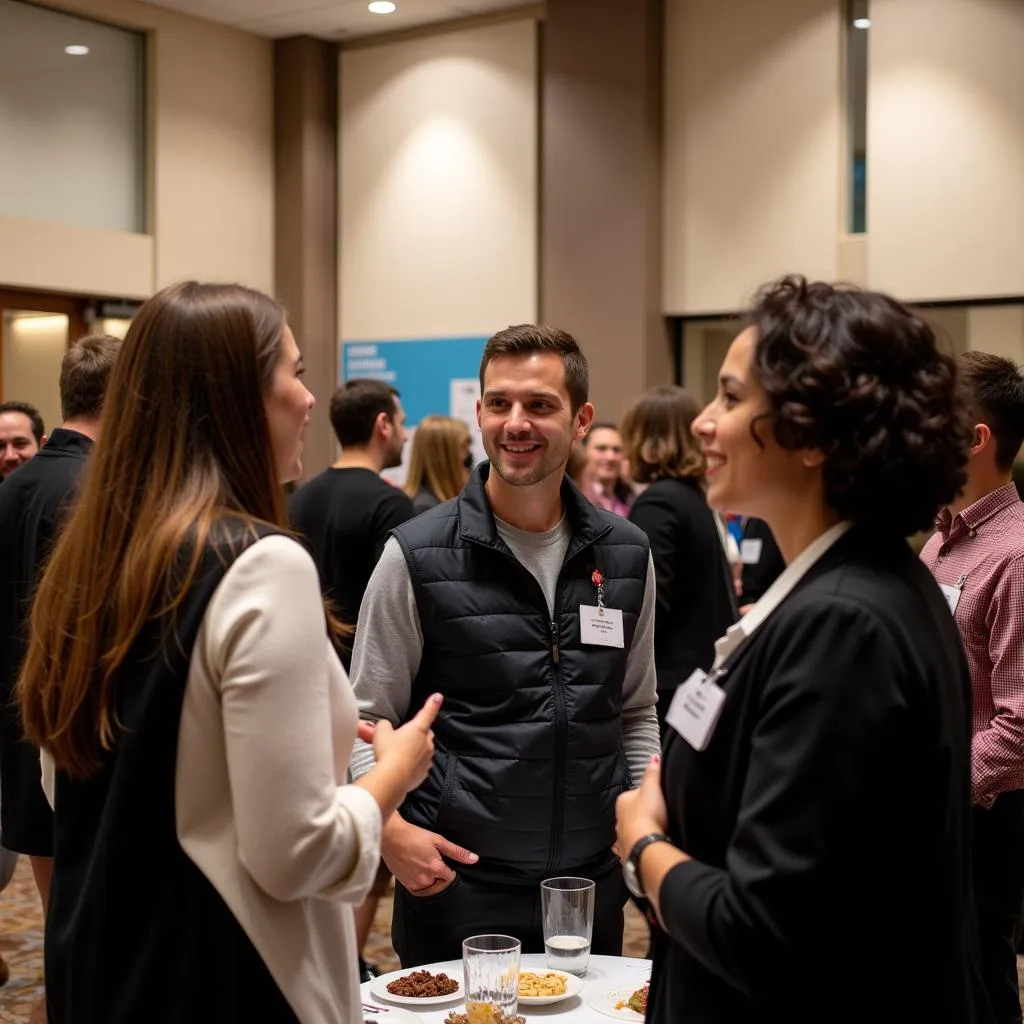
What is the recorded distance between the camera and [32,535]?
308 centimetres

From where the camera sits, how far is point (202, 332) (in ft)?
4.63

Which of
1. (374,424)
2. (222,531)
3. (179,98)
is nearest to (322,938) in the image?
(222,531)

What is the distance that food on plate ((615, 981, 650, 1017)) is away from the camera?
1.83 metres

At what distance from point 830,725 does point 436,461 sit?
3953 millimetres

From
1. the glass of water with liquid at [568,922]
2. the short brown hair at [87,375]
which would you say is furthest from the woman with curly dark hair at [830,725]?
the short brown hair at [87,375]

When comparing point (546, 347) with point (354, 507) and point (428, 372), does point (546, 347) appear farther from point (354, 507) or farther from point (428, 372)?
point (428, 372)

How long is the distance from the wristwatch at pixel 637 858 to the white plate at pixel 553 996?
0.49 m

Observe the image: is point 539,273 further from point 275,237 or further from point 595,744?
point 595,744

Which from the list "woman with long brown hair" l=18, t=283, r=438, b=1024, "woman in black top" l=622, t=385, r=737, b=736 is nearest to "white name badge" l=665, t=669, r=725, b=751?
"woman with long brown hair" l=18, t=283, r=438, b=1024

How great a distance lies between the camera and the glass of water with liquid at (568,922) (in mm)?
1909

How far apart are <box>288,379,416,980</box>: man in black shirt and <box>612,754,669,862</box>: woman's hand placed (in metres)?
2.60

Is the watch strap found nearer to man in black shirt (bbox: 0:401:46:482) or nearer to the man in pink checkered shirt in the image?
the man in pink checkered shirt

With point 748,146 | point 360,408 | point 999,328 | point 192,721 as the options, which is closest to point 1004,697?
point 192,721

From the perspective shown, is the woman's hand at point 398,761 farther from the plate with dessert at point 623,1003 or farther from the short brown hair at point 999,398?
the short brown hair at point 999,398
